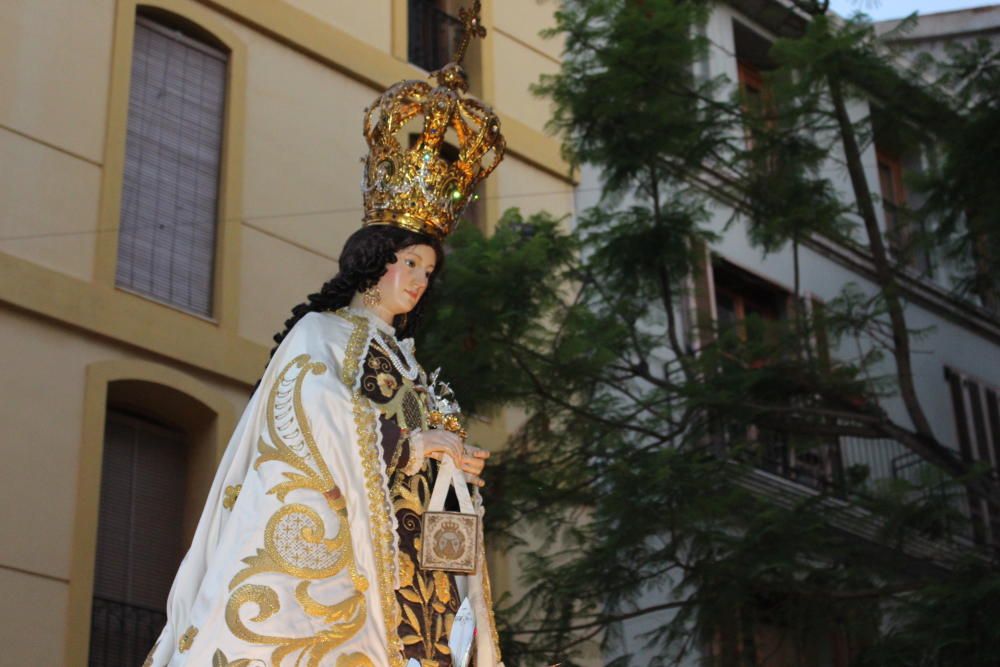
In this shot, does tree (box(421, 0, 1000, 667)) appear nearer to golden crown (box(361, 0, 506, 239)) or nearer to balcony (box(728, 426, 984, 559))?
balcony (box(728, 426, 984, 559))

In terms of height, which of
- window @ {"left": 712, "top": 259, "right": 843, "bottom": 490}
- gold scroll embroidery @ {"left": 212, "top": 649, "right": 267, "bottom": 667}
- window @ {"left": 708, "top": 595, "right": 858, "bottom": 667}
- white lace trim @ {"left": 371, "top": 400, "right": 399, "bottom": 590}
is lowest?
gold scroll embroidery @ {"left": 212, "top": 649, "right": 267, "bottom": 667}

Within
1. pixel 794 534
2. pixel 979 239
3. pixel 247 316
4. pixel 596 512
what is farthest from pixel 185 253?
pixel 979 239

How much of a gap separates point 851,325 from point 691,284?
1.77 m

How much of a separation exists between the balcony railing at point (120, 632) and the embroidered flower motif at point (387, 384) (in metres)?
4.24

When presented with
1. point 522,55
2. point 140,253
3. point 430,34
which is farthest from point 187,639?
point 522,55

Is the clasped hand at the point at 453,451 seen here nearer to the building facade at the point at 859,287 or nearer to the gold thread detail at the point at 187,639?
the gold thread detail at the point at 187,639

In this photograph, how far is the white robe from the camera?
26.3ft

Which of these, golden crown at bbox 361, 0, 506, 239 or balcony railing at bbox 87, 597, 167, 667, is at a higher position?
golden crown at bbox 361, 0, 506, 239

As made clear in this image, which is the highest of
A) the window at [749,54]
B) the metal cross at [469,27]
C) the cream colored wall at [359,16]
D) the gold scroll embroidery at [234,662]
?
the window at [749,54]

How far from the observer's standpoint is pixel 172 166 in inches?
567

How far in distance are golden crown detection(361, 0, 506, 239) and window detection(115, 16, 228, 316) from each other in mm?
4449

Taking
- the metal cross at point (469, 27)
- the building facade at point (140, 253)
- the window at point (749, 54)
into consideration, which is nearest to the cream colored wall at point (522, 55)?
the building facade at point (140, 253)

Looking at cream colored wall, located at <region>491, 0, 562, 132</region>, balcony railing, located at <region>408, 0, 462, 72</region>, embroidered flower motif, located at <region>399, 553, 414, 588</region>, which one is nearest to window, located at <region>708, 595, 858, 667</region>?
embroidered flower motif, located at <region>399, 553, 414, 588</region>

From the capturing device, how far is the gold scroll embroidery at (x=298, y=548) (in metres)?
8.02
